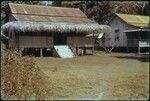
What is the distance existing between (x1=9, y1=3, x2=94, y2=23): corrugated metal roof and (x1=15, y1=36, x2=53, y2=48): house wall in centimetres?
161

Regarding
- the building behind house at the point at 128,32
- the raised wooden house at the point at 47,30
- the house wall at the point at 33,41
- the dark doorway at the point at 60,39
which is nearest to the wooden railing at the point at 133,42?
the building behind house at the point at 128,32

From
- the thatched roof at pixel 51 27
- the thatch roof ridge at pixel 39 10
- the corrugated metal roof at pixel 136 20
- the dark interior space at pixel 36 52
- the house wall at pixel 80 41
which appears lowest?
the dark interior space at pixel 36 52

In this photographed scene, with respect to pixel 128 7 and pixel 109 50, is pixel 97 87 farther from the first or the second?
pixel 128 7

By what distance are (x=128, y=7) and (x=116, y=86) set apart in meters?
35.6

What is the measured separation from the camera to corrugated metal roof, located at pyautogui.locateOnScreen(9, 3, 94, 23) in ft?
Result: 99.4

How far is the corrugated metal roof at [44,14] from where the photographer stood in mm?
30297

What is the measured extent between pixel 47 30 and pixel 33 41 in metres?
1.64

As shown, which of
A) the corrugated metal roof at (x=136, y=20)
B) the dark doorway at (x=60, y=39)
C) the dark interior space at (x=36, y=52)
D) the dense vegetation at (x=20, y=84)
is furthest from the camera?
the corrugated metal roof at (x=136, y=20)

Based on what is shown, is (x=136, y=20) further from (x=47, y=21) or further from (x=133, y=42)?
(x=47, y=21)

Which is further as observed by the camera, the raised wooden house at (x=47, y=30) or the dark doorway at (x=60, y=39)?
the dark doorway at (x=60, y=39)

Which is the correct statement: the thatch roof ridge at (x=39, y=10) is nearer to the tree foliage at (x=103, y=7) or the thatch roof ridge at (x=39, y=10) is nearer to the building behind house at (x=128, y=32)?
the building behind house at (x=128, y=32)

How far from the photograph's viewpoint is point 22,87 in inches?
408

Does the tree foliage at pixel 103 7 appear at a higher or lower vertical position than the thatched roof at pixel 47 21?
higher

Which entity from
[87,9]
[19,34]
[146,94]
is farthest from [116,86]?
[87,9]
